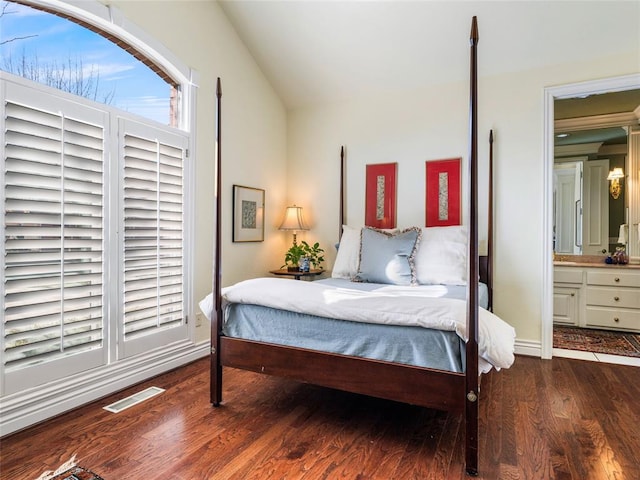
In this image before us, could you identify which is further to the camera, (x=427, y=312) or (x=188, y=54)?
(x=188, y=54)

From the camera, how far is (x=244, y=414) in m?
2.21

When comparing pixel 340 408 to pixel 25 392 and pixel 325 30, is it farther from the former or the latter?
pixel 325 30

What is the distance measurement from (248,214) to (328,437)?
236cm

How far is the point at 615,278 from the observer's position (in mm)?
4117

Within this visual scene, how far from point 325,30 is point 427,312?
2853mm

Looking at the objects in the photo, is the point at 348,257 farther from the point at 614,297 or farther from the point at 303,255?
the point at 614,297

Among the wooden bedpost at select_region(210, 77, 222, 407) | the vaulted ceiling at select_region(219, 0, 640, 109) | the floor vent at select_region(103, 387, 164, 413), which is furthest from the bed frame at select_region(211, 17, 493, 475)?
the vaulted ceiling at select_region(219, 0, 640, 109)

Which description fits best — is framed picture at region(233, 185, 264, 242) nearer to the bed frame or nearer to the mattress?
the bed frame

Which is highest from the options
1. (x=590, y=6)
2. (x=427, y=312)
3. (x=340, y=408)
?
(x=590, y=6)

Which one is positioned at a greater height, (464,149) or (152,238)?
(464,149)

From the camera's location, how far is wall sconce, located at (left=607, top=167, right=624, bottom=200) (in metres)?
4.66

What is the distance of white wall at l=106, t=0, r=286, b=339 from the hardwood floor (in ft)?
3.92

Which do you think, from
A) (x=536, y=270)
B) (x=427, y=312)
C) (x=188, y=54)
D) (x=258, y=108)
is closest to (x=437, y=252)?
(x=536, y=270)

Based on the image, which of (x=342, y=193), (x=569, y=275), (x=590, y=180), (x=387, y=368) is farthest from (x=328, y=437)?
(x=590, y=180)
